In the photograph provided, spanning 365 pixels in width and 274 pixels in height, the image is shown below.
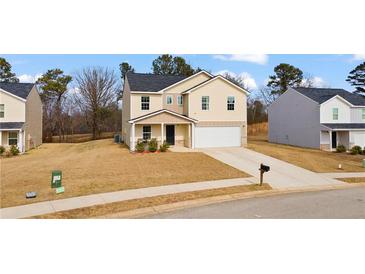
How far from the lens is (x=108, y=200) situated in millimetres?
9273

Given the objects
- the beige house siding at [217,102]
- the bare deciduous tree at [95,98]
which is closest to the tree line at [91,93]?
the bare deciduous tree at [95,98]

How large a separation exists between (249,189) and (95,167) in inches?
359

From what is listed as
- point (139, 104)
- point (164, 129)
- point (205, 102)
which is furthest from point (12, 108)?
point (205, 102)

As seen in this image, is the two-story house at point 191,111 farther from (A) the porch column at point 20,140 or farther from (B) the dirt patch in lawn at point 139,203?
(B) the dirt patch in lawn at point 139,203

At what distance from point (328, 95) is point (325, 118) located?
3.20 m

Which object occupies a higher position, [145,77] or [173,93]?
[145,77]

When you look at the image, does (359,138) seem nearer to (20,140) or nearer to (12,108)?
(20,140)

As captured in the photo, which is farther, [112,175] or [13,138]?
[13,138]

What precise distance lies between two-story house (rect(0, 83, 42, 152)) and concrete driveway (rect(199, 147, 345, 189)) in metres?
18.5

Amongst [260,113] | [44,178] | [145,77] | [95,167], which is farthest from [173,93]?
[260,113]

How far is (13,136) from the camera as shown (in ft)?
82.6

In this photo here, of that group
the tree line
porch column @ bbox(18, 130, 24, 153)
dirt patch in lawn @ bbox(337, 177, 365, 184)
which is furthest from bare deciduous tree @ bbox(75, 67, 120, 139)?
dirt patch in lawn @ bbox(337, 177, 365, 184)

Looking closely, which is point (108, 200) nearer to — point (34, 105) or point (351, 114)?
point (34, 105)

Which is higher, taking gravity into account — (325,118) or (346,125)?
(325,118)
